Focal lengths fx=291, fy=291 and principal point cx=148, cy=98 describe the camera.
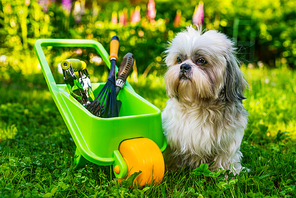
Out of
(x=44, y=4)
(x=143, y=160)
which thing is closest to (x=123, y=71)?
(x=143, y=160)

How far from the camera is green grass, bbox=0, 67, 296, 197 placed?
1.71 m

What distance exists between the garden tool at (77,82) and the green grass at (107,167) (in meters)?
0.48

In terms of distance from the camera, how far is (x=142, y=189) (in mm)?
1770

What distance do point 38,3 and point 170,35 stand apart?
2166 mm

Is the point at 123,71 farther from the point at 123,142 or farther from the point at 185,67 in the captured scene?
the point at 123,142

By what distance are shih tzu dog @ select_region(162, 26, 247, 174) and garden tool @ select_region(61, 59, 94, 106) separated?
24.3 inches

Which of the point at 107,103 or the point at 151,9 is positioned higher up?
the point at 151,9

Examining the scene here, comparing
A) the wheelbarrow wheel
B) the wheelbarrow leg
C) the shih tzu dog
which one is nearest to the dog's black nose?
the shih tzu dog

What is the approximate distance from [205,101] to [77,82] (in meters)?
0.92

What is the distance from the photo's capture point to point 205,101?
2.00m

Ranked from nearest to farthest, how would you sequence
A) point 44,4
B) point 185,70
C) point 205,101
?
point 185,70 < point 205,101 < point 44,4

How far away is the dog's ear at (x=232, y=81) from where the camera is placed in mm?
1954

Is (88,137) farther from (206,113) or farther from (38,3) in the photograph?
(38,3)

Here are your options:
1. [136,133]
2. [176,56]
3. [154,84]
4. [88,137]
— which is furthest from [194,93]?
[154,84]
